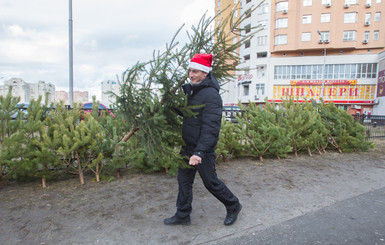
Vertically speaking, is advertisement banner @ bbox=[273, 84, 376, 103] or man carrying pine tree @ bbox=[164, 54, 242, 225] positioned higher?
advertisement banner @ bbox=[273, 84, 376, 103]

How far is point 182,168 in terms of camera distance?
9.24 ft

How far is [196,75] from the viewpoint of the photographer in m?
2.61

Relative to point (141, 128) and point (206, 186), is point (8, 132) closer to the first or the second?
point (141, 128)

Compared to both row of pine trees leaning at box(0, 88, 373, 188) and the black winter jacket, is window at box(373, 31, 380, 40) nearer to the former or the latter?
row of pine trees leaning at box(0, 88, 373, 188)

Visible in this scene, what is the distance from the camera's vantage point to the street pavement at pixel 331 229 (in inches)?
98.0

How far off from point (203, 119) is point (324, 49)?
47.8 meters

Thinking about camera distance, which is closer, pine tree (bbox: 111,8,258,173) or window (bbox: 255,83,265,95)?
pine tree (bbox: 111,8,258,173)

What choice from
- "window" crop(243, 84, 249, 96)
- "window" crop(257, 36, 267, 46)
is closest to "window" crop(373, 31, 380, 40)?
"window" crop(257, 36, 267, 46)

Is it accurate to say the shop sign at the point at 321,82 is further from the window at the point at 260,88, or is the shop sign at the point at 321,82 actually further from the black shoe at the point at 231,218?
the black shoe at the point at 231,218

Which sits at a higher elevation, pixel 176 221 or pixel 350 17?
pixel 350 17

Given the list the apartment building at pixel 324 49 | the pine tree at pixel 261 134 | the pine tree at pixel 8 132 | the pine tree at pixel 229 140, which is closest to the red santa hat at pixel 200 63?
the pine tree at pixel 8 132

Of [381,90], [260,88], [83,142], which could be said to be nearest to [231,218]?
[83,142]

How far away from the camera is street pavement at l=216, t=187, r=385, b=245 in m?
2.49

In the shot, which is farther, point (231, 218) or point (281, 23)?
point (281, 23)
